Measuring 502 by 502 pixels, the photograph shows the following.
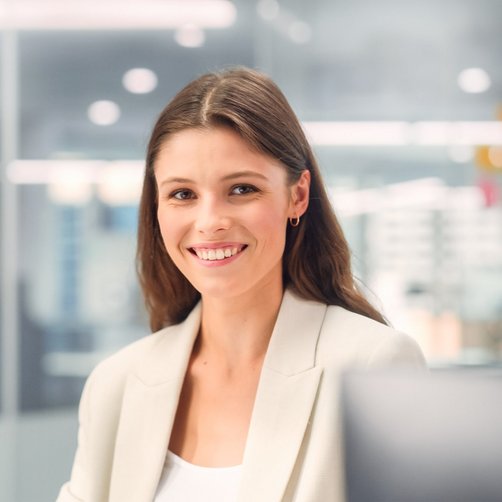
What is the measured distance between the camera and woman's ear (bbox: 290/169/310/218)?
1674 mm

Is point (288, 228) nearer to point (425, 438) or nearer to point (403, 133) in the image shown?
point (425, 438)

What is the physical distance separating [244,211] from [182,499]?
18.9 inches

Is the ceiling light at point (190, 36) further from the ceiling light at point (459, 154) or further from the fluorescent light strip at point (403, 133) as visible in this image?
the ceiling light at point (459, 154)

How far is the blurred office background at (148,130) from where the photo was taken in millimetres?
4488

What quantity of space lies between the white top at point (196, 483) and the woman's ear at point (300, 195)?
0.45 meters

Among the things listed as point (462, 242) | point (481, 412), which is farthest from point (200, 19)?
point (481, 412)

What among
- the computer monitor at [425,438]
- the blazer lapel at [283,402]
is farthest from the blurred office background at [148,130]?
the computer monitor at [425,438]

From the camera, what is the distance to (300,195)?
1.69 m

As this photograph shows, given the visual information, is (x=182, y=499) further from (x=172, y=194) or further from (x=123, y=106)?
(x=123, y=106)

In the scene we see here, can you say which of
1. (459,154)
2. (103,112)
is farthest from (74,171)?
(459,154)

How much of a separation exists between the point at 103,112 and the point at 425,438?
12.8ft

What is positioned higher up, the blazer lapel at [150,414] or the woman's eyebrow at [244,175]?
the woman's eyebrow at [244,175]

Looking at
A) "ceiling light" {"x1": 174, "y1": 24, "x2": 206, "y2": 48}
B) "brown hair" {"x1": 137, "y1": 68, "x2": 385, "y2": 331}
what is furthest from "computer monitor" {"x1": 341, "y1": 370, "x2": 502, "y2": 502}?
"ceiling light" {"x1": 174, "y1": 24, "x2": 206, "y2": 48}

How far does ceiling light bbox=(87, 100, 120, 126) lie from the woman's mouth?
10.1 feet
